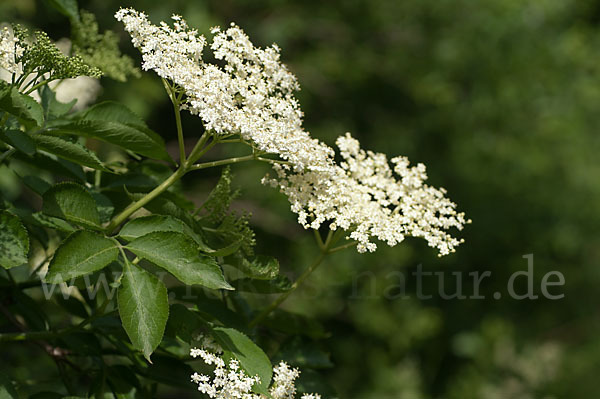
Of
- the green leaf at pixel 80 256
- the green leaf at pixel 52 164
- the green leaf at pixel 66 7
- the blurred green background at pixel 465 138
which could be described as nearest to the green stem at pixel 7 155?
the green leaf at pixel 52 164

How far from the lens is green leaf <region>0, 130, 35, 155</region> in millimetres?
931

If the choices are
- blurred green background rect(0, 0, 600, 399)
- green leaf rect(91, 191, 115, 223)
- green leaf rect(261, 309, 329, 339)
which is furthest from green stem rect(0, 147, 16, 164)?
blurred green background rect(0, 0, 600, 399)

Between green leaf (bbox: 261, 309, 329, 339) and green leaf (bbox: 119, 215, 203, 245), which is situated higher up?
green leaf (bbox: 261, 309, 329, 339)

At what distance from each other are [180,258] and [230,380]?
0.66 feet

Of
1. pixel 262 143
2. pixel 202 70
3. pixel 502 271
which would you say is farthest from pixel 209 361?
pixel 502 271

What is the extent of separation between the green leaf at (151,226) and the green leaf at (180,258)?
31 mm

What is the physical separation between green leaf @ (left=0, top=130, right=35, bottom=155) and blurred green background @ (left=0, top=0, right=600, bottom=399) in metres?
3.53

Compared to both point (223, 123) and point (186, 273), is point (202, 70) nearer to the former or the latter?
point (223, 123)

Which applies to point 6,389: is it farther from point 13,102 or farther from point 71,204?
point 13,102

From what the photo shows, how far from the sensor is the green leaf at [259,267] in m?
1.01

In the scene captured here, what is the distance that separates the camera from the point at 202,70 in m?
1.03

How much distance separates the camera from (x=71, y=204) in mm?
968

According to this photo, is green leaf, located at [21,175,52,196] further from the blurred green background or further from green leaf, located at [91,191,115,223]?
the blurred green background

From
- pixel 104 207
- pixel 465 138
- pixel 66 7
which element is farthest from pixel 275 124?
pixel 465 138
